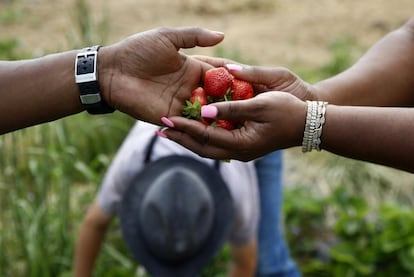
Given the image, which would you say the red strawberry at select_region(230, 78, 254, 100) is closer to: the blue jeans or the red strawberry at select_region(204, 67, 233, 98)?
the red strawberry at select_region(204, 67, 233, 98)

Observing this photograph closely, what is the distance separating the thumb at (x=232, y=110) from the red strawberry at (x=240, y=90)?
0.24 meters

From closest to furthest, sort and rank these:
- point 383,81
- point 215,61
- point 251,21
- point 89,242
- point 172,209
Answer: point 215,61, point 383,81, point 172,209, point 89,242, point 251,21

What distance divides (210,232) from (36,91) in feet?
3.25

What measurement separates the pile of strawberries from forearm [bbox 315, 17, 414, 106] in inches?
15.0

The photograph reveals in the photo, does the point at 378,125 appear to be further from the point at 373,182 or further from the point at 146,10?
the point at 146,10

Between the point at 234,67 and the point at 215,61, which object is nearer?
the point at 234,67

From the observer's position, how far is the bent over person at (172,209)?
252 centimetres

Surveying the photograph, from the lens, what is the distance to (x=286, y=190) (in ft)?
12.6

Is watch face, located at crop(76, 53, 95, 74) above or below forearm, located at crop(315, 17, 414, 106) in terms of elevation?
above

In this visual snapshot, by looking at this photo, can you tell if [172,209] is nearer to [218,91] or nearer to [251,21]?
[218,91]

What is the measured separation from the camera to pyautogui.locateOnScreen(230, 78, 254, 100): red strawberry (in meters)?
1.98

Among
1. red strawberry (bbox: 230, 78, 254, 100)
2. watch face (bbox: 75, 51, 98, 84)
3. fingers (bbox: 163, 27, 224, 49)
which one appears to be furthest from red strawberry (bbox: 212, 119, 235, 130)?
watch face (bbox: 75, 51, 98, 84)

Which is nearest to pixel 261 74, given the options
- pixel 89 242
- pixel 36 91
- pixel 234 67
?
pixel 234 67

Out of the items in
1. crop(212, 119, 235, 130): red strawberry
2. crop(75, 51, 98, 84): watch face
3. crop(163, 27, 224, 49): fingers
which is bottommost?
crop(212, 119, 235, 130): red strawberry
